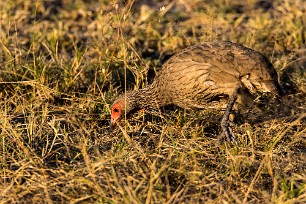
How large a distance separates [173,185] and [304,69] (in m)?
3.02

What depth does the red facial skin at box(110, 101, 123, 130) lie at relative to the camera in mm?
5512

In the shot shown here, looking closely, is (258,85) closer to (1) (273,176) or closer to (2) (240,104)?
(2) (240,104)

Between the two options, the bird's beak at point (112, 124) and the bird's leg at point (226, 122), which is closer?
the bird's leg at point (226, 122)

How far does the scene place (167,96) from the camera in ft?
18.5

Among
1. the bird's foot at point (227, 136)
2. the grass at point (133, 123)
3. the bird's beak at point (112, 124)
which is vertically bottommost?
the bird's beak at point (112, 124)

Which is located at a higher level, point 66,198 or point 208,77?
point 208,77

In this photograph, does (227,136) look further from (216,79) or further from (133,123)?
(133,123)

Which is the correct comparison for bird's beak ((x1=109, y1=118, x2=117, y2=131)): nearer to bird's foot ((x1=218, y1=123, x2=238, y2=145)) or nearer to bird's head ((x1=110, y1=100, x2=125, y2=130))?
bird's head ((x1=110, y1=100, x2=125, y2=130))

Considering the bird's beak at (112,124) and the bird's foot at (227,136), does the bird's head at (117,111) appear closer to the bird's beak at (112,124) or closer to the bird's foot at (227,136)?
the bird's beak at (112,124)

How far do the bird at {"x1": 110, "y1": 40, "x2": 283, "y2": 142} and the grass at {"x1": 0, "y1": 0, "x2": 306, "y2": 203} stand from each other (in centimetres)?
17

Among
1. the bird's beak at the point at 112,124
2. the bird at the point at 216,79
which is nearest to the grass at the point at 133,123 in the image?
the bird's beak at the point at 112,124

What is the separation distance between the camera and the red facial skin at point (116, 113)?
5.51 metres

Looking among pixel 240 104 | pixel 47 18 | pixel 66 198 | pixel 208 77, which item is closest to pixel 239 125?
pixel 240 104

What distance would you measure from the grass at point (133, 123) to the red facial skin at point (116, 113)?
0.32ft
